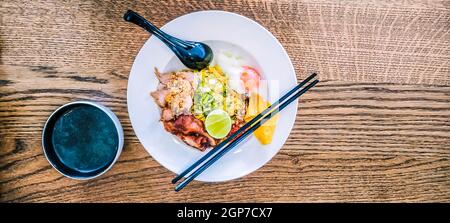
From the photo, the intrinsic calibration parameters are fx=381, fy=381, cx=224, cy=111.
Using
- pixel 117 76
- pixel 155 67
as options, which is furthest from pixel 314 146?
pixel 117 76

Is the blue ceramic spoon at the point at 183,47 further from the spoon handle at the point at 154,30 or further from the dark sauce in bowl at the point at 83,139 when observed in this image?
the dark sauce in bowl at the point at 83,139

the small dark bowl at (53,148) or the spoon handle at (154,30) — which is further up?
the spoon handle at (154,30)

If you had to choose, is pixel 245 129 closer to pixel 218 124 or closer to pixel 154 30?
pixel 218 124

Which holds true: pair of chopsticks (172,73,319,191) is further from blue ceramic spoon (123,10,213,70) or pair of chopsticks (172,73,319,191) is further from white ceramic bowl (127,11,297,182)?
blue ceramic spoon (123,10,213,70)

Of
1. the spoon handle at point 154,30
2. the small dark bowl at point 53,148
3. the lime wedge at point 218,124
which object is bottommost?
the small dark bowl at point 53,148

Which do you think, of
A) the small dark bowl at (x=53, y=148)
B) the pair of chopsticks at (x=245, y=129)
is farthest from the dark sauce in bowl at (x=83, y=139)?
the pair of chopsticks at (x=245, y=129)

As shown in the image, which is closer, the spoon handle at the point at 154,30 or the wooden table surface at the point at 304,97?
the spoon handle at the point at 154,30
